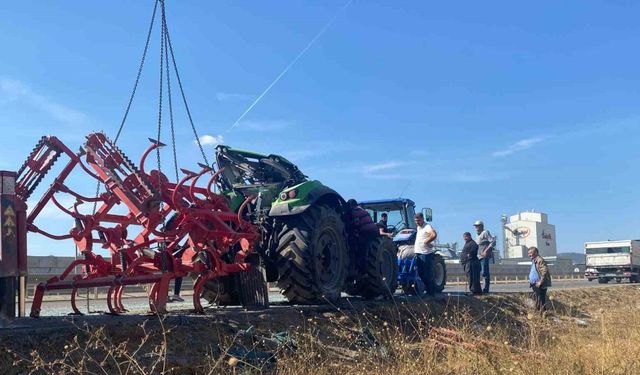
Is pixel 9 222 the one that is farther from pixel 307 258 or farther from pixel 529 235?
pixel 529 235

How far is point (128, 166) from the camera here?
6559 millimetres

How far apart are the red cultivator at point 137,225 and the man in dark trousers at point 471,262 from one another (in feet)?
19.5

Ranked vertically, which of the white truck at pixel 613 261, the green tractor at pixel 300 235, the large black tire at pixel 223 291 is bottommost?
the white truck at pixel 613 261

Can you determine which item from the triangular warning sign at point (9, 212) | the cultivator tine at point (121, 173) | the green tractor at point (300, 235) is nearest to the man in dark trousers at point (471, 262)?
the green tractor at point (300, 235)

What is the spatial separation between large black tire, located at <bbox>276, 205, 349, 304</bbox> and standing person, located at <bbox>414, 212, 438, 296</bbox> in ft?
10.1

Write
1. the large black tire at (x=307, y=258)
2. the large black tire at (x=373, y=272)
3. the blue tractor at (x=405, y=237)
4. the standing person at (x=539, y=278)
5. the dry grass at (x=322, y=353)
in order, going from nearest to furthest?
the dry grass at (x=322, y=353) < the large black tire at (x=307, y=258) < the large black tire at (x=373, y=272) < the standing person at (x=539, y=278) < the blue tractor at (x=405, y=237)

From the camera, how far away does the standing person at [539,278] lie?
10648 mm

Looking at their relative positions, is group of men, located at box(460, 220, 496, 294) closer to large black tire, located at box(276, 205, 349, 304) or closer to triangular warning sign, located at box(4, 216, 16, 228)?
large black tire, located at box(276, 205, 349, 304)

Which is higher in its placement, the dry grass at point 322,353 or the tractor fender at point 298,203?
the tractor fender at point 298,203

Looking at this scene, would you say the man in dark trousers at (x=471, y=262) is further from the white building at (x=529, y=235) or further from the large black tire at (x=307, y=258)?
the white building at (x=529, y=235)

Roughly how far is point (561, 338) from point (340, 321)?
2387 millimetres

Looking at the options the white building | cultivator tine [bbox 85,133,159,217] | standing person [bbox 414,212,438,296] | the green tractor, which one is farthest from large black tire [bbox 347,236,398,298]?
the white building

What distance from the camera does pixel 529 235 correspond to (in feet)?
263

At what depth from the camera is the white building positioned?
79.3 metres
